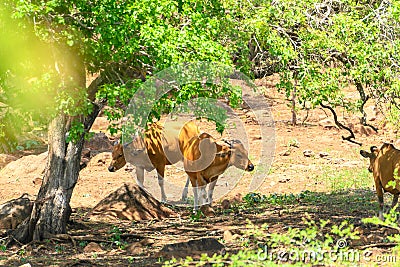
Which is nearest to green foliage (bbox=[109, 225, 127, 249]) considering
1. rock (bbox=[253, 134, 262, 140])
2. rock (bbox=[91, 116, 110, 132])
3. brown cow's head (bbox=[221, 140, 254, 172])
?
brown cow's head (bbox=[221, 140, 254, 172])

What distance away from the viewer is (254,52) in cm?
1355

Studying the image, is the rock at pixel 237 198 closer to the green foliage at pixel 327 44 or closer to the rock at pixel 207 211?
the rock at pixel 207 211

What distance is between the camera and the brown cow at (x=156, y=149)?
668 inches

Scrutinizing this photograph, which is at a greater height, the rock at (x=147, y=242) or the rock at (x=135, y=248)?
the rock at (x=147, y=242)

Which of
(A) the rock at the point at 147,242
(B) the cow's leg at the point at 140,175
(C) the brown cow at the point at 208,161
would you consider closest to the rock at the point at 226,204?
(C) the brown cow at the point at 208,161

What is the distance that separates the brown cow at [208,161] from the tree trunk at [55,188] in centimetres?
396

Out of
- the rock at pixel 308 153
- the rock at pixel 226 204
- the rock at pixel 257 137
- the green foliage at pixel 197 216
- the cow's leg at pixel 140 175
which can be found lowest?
the green foliage at pixel 197 216

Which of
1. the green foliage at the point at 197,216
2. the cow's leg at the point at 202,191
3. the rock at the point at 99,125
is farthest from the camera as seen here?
the rock at the point at 99,125

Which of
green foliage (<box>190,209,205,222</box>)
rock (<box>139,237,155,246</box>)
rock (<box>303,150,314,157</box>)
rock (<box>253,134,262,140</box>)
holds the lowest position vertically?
rock (<box>139,237,155,246</box>)

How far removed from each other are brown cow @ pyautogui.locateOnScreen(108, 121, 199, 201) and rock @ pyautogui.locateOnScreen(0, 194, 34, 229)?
→ 147 inches

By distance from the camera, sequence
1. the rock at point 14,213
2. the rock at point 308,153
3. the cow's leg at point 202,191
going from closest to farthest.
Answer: the rock at point 14,213 → the cow's leg at point 202,191 → the rock at point 308,153

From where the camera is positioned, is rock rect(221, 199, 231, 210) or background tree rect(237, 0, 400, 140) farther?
rock rect(221, 199, 231, 210)

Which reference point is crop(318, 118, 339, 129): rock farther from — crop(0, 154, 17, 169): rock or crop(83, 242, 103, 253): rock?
crop(83, 242, 103, 253): rock

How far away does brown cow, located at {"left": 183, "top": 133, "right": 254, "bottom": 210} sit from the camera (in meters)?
15.6
